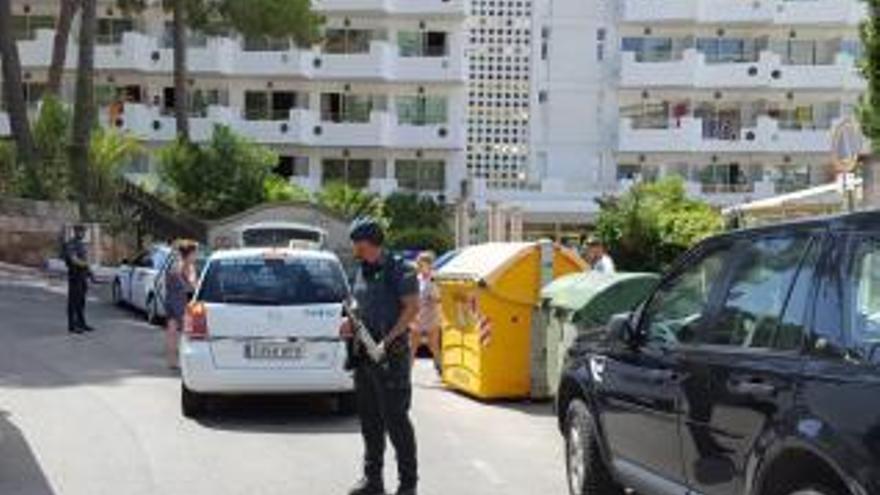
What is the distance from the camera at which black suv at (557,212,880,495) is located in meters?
6.16

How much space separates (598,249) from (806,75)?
49439 millimetres

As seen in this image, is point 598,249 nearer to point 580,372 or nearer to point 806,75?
point 580,372

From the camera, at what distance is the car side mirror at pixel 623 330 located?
862 centimetres

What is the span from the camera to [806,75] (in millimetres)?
66375

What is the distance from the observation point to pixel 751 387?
686 cm

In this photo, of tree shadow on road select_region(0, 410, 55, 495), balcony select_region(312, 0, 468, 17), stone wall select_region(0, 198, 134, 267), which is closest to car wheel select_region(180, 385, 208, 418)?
tree shadow on road select_region(0, 410, 55, 495)

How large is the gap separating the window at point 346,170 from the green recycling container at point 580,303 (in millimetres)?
49808

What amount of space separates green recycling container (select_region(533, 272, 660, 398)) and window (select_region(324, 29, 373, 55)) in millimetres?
50539

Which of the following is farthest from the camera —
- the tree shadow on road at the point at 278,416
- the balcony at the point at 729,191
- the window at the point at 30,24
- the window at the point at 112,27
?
the balcony at the point at 729,191

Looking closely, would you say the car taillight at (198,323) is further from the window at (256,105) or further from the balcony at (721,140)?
the balcony at (721,140)

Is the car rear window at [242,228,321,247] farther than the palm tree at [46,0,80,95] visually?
No

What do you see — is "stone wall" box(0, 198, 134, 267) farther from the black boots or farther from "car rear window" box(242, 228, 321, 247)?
the black boots

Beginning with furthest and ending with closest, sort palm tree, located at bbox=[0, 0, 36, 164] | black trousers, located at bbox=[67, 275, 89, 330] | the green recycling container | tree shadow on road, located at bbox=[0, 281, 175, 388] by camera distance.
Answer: palm tree, located at bbox=[0, 0, 36, 164], black trousers, located at bbox=[67, 275, 89, 330], tree shadow on road, located at bbox=[0, 281, 175, 388], the green recycling container

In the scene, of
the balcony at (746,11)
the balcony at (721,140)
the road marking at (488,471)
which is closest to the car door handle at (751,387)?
the road marking at (488,471)
